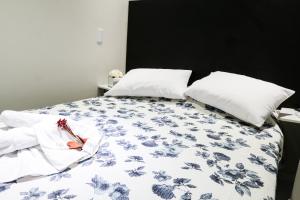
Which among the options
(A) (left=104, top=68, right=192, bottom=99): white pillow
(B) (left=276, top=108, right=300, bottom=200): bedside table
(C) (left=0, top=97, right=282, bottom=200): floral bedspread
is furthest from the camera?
(A) (left=104, top=68, right=192, bottom=99): white pillow

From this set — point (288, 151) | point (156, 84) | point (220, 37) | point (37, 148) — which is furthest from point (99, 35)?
point (288, 151)

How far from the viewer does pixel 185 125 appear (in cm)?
165

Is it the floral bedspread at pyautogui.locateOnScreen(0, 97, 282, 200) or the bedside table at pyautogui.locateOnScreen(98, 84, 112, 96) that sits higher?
the floral bedspread at pyautogui.locateOnScreen(0, 97, 282, 200)

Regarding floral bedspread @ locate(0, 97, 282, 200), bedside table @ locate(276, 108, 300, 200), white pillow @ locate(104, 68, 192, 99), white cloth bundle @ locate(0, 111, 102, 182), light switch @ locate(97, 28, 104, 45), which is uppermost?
light switch @ locate(97, 28, 104, 45)

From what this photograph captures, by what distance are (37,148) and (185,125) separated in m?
0.90

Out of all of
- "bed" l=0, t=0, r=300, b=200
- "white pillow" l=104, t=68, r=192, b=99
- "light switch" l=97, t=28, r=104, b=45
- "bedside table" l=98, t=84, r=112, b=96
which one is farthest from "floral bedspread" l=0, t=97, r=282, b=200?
"light switch" l=97, t=28, r=104, b=45

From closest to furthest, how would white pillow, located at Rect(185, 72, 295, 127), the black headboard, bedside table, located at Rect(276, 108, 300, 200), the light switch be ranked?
white pillow, located at Rect(185, 72, 295, 127) → bedside table, located at Rect(276, 108, 300, 200) → the black headboard → the light switch

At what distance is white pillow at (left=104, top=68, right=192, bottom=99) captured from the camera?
2.19 meters

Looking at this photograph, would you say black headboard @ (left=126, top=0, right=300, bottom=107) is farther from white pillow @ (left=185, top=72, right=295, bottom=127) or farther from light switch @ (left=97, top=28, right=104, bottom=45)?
light switch @ (left=97, top=28, right=104, bottom=45)

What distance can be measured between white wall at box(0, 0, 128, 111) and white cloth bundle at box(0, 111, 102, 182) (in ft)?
3.03

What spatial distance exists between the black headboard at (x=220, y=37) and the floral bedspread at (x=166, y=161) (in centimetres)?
57

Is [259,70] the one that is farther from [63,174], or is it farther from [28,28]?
[28,28]

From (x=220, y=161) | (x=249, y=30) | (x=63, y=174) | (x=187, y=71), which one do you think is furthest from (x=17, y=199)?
(x=249, y=30)

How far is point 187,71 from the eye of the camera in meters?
2.43
